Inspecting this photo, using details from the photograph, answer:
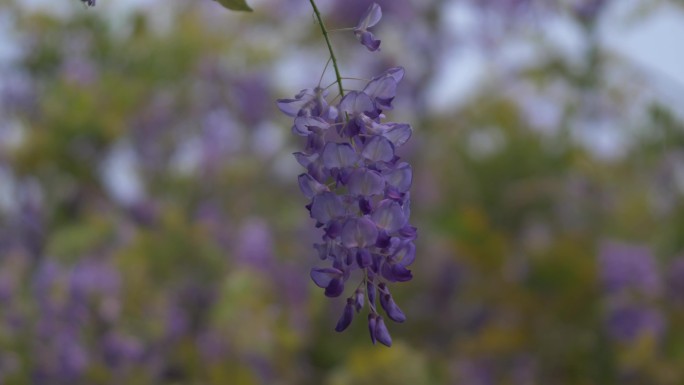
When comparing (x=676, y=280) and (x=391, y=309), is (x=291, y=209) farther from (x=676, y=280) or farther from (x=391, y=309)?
(x=391, y=309)

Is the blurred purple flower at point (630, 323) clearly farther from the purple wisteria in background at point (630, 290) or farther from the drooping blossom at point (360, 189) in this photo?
the drooping blossom at point (360, 189)

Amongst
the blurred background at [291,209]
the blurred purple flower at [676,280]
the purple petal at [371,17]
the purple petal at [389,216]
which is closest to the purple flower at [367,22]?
the purple petal at [371,17]

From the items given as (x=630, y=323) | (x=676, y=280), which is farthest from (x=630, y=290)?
(x=676, y=280)

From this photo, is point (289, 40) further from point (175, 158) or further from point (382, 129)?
point (382, 129)

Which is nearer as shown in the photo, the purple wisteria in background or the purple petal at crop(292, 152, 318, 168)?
the purple petal at crop(292, 152, 318, 168)

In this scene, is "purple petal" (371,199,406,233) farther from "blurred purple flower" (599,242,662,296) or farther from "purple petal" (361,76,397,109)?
"blurred purple flower" (599,242,662,296)

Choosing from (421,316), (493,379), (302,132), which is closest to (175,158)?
(421,316)

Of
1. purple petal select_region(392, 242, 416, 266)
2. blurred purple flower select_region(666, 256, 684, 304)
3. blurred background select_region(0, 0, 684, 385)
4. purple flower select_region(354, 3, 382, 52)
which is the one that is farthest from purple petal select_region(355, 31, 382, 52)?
blurred purple flower select_region(666, 256, 684, 304)

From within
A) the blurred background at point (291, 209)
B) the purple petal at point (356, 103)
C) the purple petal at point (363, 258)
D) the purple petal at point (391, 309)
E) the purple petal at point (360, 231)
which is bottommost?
the blurred background at point (291, 209)
